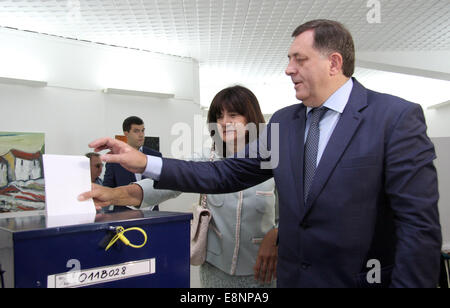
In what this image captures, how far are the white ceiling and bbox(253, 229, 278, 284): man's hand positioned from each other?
2758mm

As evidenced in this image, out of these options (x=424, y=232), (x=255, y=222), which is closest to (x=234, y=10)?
(x=255, y=222)

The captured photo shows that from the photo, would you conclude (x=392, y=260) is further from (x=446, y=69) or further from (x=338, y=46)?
(x=446, y=69)

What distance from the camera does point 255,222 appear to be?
1526 millimetres

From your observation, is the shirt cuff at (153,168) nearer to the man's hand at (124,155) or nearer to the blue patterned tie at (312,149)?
the man's hand at (124,155)

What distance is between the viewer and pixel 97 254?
93cm

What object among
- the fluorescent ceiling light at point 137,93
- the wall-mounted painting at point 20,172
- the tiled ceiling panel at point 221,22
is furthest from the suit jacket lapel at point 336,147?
the fluorescent ceiling light at point 137,93

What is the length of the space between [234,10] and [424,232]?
3283 mm

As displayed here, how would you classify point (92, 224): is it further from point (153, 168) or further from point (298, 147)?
point (298, 147)

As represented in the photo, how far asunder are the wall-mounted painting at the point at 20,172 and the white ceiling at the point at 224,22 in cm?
123

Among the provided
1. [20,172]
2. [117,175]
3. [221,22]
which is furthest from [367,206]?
[20,172]

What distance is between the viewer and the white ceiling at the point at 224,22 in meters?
3.61

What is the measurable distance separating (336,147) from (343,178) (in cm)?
9
